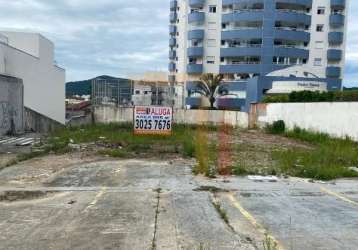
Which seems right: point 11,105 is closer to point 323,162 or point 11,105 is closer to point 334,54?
point 323,162

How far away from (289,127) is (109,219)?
23372 mm

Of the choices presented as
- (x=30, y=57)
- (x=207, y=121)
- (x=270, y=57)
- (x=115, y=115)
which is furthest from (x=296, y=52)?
(x=30, y=57)

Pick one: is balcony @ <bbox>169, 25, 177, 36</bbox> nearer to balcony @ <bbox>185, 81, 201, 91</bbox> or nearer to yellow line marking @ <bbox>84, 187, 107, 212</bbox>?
balcony @ <bbox>185, 81, 201, 91</bbox>

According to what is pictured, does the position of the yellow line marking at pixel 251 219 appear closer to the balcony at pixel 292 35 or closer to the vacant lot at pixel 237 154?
the vacant lot at pixel 237 154

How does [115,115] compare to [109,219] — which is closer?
[109,219]

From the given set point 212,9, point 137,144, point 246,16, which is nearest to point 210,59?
point 212,9

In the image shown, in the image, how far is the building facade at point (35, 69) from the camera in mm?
32406

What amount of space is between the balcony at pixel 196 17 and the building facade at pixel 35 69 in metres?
33.0

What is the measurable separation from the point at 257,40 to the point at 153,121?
5003 cm

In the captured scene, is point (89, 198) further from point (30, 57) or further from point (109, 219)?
point (30, 57)

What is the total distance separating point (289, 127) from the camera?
2939cm

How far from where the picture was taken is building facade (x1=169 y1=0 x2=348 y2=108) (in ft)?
224

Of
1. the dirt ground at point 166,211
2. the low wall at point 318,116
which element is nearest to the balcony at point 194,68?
the low wall at point 318,116

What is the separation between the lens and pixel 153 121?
22688 mm
